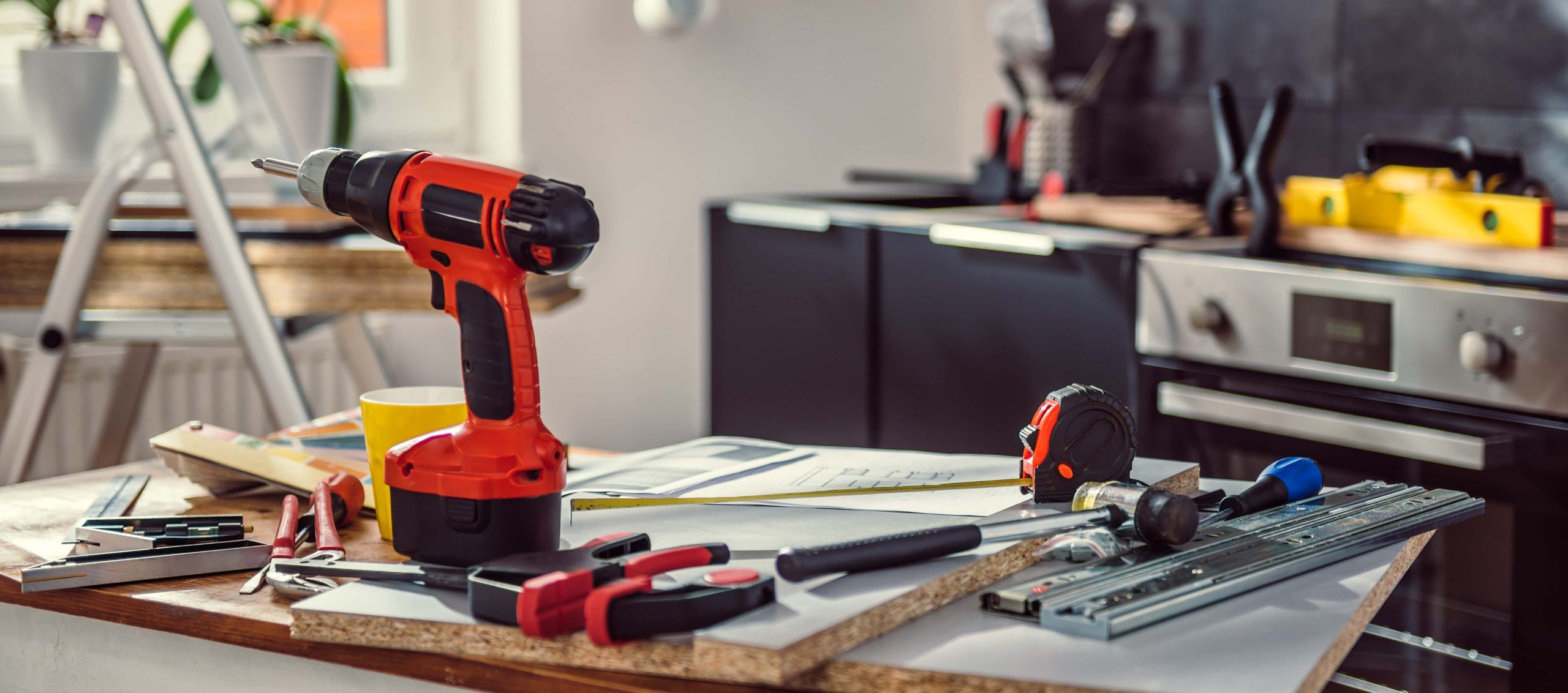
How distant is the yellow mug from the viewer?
37.9 inches

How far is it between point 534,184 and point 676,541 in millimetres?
242

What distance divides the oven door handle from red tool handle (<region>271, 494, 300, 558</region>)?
51.8 inches

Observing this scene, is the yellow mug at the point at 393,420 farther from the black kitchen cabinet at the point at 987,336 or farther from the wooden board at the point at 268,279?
the black kitchen cabinet at the point at 987,336

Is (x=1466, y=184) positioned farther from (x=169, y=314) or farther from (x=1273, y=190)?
(x=169, y=314)

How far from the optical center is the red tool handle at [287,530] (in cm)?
93

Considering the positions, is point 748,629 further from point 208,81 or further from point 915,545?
point 208,81

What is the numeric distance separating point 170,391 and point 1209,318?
1975 millimetres

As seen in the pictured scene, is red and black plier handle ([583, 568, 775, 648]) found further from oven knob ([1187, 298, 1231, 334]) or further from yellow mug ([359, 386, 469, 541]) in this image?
oven knob ([1187, 298, 1231, 334])

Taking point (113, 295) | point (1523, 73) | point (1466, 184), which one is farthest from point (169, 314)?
point (1523, 73)

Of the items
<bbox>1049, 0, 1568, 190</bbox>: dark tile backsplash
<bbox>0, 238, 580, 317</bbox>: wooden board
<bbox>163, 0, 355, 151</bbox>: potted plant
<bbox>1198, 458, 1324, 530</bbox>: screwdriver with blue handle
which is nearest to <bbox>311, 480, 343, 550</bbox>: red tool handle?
<bbox>1198, 458, 1324, 530</bbox>: screwdriver with blue handle

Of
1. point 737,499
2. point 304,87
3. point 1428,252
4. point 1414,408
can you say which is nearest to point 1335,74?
point 1428,252

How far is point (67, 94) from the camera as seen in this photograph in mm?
2367

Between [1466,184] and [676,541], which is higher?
[1466,184]

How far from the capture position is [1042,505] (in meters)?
0.98
